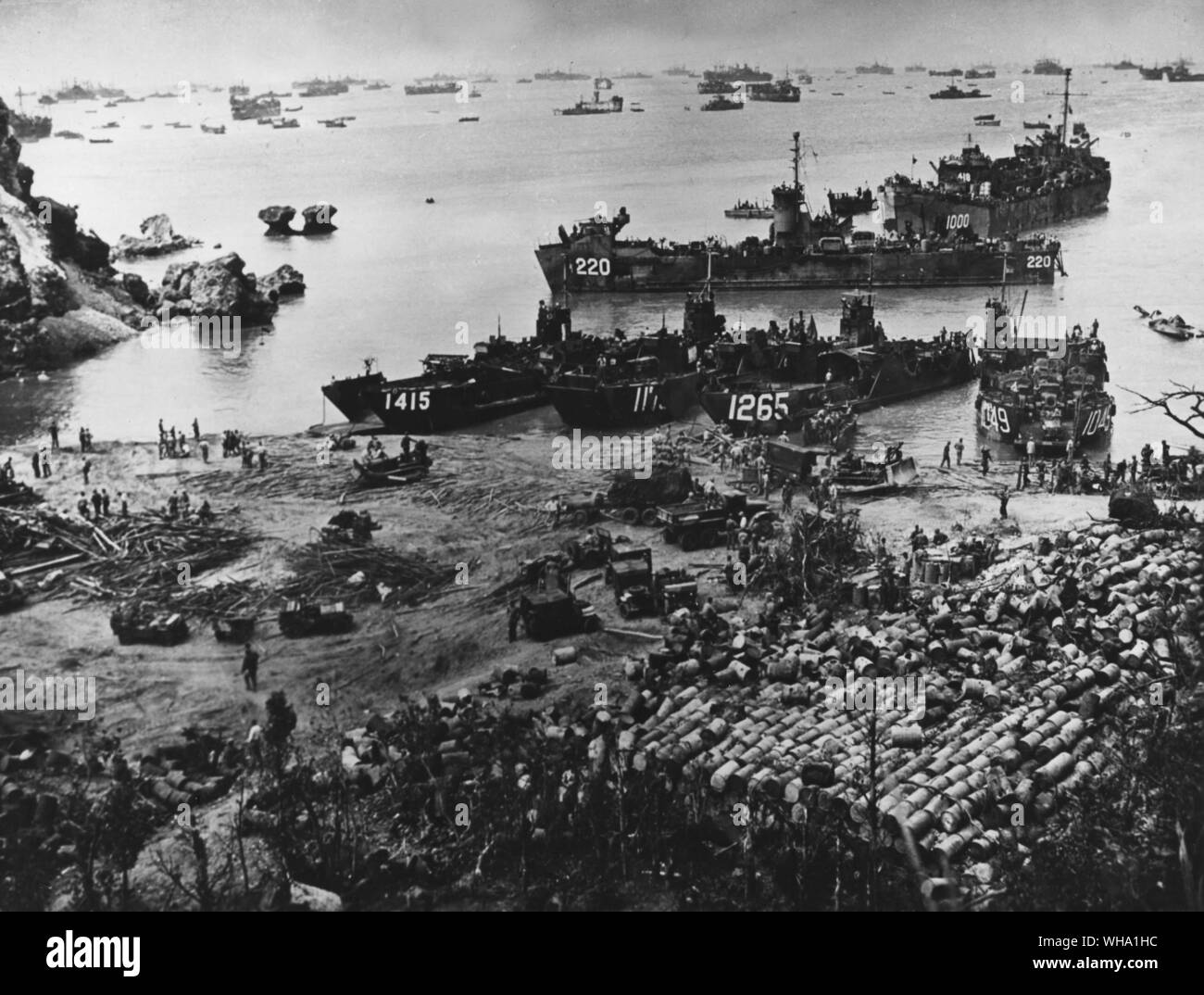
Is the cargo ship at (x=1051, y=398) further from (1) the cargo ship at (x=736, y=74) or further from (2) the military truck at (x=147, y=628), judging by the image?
(2) the military truck at (x=147, y=628)

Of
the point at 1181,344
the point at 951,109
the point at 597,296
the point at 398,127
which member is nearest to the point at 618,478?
the point at 1181,344

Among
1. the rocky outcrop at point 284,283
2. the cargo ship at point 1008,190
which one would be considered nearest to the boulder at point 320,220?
the rocky outcrop at point 284,283

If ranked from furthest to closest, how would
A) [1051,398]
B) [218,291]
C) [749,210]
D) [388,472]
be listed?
1. [749,210]
2. [218,291]
3. [1051,398]
4. [388,472]

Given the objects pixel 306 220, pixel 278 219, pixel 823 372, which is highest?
pixel 278 219

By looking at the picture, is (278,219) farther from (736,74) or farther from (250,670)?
(250,670)

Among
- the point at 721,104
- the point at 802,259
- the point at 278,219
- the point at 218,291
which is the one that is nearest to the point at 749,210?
the point at 802,259

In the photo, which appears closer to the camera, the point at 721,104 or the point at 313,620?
the point at 313,620
